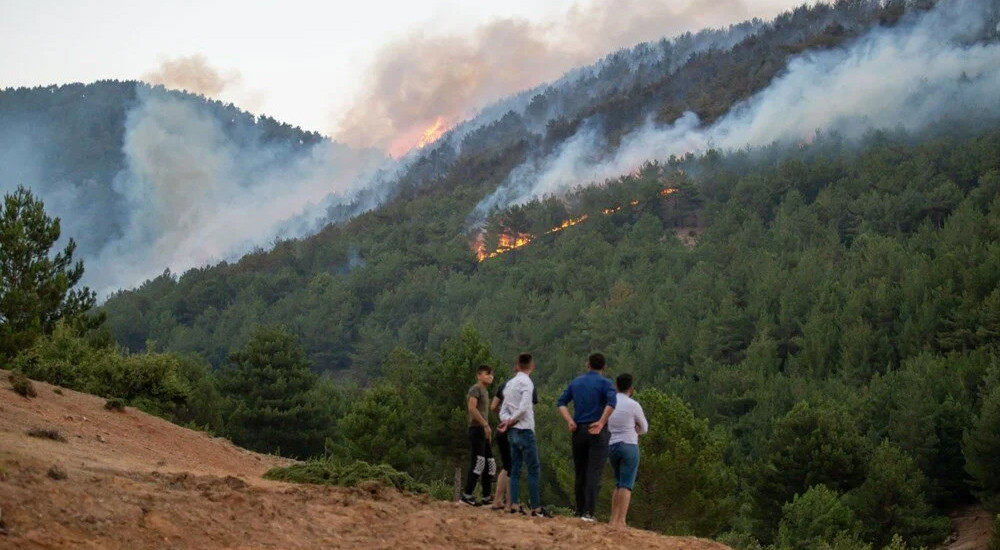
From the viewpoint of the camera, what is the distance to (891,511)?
37375 mm

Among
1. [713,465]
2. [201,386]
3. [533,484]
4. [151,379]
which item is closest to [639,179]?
[201,386]

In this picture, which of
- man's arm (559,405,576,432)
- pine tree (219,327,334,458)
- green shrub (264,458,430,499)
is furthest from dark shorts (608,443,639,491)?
pine tree (219,327,334,458)

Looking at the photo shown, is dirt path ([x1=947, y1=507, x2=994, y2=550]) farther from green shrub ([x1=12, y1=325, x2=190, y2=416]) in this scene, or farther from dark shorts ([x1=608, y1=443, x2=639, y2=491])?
dark shorts ([x1=608, y1=443, x2=639, y2=491])

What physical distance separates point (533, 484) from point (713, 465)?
878 inches

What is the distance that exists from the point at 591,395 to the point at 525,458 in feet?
3.77

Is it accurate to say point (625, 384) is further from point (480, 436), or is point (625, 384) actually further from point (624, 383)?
point (480, 436)

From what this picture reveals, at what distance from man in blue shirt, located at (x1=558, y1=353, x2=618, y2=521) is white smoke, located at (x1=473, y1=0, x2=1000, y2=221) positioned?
3912 inches

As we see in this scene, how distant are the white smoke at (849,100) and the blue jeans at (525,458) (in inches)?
3913

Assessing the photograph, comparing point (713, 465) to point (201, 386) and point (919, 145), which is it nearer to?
point (201, 386)

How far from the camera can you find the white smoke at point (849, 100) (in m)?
113

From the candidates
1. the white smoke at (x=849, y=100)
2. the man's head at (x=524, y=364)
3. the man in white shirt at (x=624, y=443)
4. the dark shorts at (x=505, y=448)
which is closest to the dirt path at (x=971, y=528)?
the man in white shirt at (x=624, y=443)

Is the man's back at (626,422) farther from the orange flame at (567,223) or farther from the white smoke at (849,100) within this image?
the orange flame at (567,223)

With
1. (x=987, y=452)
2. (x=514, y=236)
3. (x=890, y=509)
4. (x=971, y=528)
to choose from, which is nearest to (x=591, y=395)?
(x=890, y=509)

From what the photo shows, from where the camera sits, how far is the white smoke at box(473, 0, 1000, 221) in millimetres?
113188
